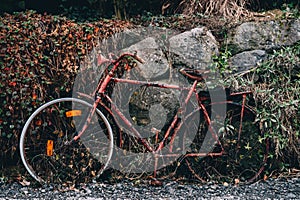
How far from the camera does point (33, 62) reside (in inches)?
170

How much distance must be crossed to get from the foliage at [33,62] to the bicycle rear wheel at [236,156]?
1419mm

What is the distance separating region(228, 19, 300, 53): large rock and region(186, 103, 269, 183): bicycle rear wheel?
28.3 inches

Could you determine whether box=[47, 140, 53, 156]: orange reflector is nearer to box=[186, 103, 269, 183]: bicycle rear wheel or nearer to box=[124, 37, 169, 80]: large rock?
box=[124, 37, 169, 80]: large rock

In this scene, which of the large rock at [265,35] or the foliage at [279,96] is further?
the large rock at [265,35]

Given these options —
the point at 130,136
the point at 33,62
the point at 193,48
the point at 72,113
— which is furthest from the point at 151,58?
the point at 33,62

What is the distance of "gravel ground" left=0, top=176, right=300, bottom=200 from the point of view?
4.14 metres

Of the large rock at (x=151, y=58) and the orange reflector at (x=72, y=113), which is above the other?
the large rock at (x=151, y=58)

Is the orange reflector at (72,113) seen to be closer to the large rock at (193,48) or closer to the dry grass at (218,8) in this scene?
the large rock at (193,48)

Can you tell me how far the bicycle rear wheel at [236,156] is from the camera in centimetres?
452

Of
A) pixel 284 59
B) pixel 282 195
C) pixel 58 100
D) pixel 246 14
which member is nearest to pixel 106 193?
pixel 58 100

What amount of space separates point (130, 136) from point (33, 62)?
1.15 meters

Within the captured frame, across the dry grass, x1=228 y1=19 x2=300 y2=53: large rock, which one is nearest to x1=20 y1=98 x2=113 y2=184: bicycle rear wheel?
x1=228 y1=19 x2=300 y2=53: large rock

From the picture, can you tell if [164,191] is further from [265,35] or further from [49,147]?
[265,35]

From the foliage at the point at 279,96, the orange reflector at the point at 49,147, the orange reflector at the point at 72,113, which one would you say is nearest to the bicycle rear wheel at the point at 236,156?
the foliage at the point at 279,96
